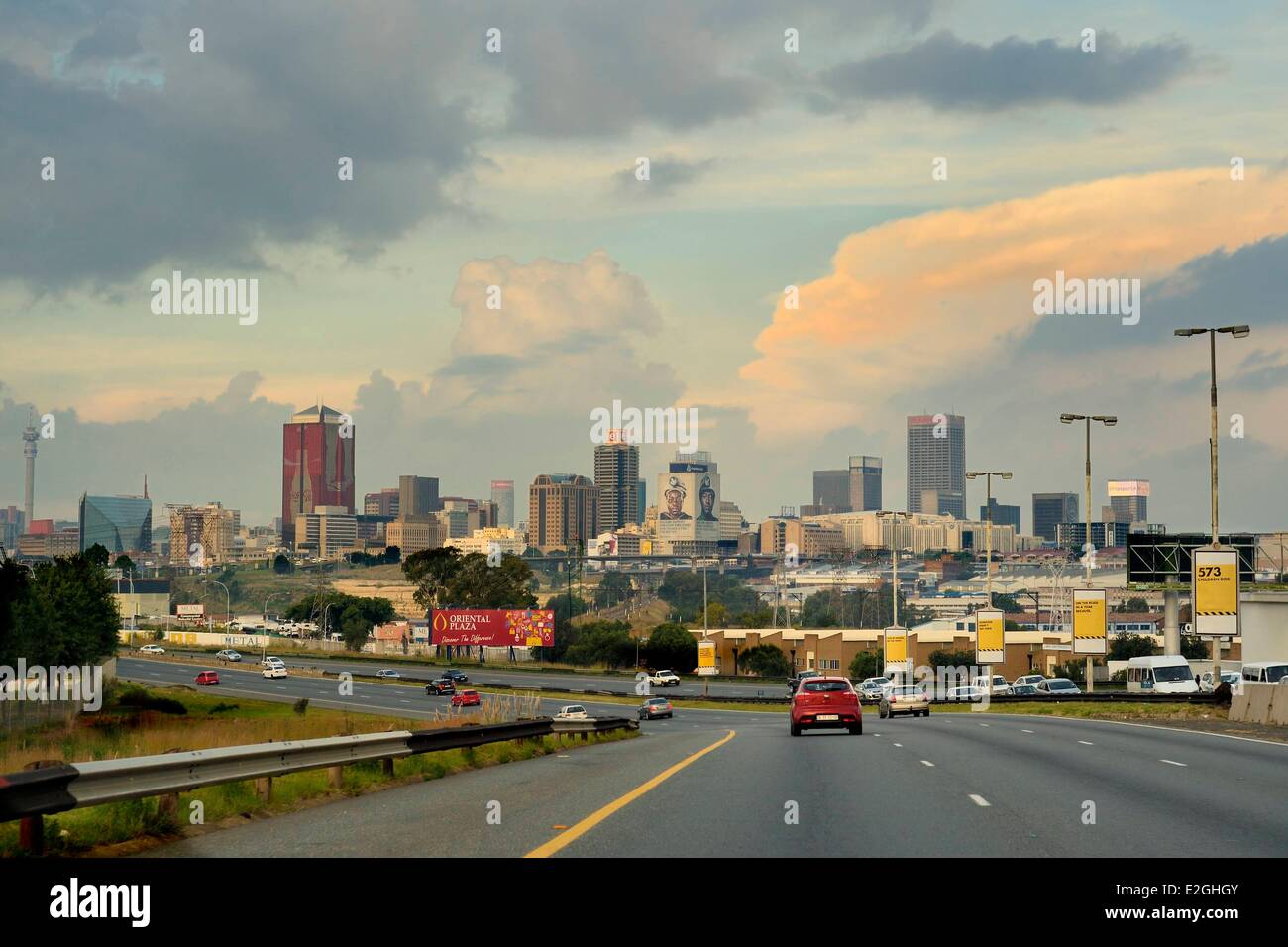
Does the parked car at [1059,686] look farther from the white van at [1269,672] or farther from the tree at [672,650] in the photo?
the tree at [672,650]

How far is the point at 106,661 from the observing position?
113625 mm

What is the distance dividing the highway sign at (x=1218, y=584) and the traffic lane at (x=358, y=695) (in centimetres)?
2142

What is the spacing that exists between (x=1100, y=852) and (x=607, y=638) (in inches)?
5923

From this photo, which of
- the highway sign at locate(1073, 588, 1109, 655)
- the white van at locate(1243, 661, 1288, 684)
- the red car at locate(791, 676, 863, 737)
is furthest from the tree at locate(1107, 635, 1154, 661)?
the red car at locate(791, 676, 863, 737)

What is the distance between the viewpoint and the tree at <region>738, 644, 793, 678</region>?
160m

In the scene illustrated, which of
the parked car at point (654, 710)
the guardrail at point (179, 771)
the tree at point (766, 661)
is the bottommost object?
the tree at point (766, 661)

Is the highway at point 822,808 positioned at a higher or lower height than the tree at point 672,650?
higher

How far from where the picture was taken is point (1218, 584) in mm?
52344

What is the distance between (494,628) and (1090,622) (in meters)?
78.9

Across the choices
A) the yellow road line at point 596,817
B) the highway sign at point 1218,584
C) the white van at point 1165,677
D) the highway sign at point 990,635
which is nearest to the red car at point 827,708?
the yellow road line at point 596,817

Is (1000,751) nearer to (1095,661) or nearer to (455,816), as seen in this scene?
(455,816)

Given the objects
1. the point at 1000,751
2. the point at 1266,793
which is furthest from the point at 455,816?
the point at 1000,751

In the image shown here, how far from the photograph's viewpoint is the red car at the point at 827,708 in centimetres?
3997

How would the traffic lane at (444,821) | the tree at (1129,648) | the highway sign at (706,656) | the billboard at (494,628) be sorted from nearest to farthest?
1. the traffic lane at (444,821)
2. the highway sign at (706,656)
3. the billboard at (494,628)
4. the tree at (1129,648)
